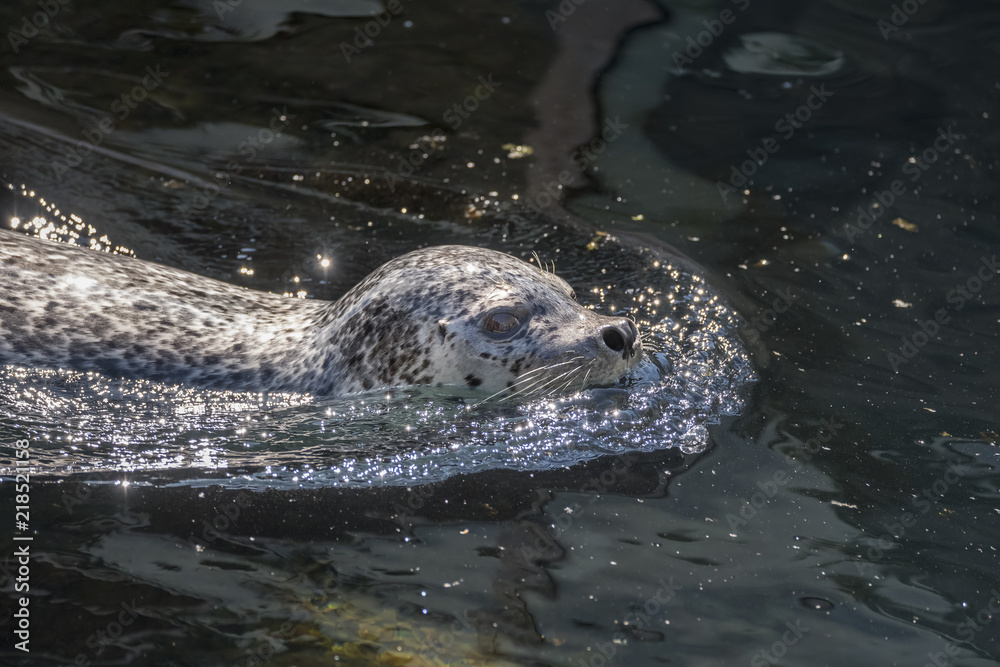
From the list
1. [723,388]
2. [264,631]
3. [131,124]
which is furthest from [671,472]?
[131,124]

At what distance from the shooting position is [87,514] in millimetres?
3998

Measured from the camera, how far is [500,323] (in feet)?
16.8

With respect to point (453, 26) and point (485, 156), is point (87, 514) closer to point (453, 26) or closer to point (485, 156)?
point (485, 156)

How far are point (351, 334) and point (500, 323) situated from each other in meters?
0.81

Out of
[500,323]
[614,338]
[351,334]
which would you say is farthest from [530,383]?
[351,334]

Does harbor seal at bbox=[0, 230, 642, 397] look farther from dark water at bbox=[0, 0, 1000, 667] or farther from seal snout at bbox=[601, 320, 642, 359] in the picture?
dark water at bbox=[0, 0, 1000, 667]

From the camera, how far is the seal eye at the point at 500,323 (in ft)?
16.8

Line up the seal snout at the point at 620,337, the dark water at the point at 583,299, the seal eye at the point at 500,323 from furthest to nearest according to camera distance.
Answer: the seal eye at the point at 500,323
the seal snout at the point at 620,337
the dark water at the point at 583,299

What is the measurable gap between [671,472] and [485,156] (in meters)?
3.96

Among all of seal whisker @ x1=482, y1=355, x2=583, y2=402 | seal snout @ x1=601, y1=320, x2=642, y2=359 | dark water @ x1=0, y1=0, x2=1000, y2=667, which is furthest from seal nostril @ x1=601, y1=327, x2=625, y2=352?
dark water @ x1=0, y1=0, x2=1000, y2=667

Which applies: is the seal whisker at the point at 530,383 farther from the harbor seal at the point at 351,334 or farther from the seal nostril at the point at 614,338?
the seal nostril at the point at 614,338

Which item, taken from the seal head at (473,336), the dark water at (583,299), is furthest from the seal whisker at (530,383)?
the dark water at (583,299)

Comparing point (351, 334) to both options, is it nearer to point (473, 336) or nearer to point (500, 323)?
point (473, 336)

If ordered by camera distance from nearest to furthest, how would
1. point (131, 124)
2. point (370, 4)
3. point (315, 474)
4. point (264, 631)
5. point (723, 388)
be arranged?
point (264, 631)
point (315, 474)
point (723, 388)
point (131, 124)
point (370, 4)
